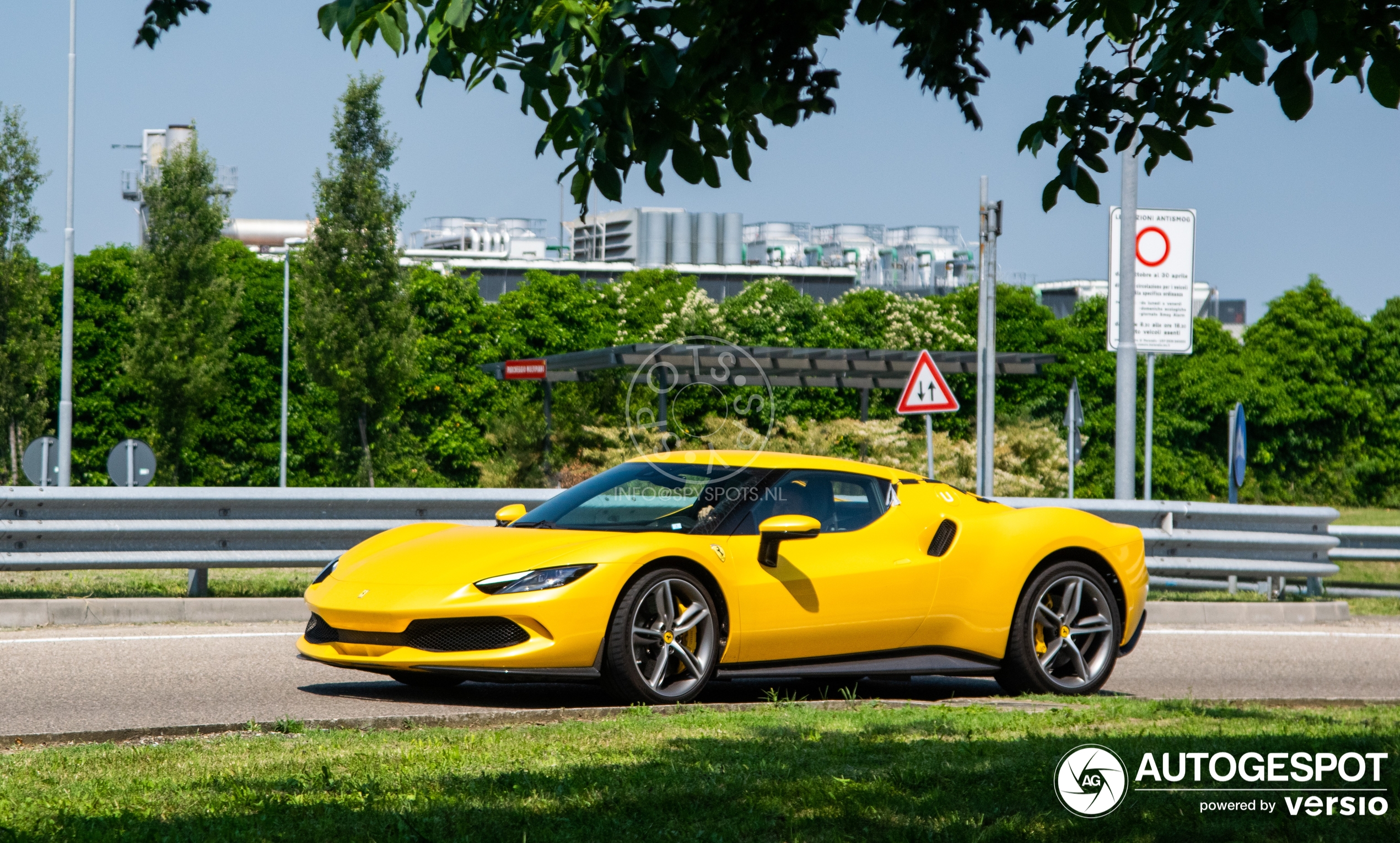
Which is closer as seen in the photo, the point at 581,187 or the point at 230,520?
the point at 581,187

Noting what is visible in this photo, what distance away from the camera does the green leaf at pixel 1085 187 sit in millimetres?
5383

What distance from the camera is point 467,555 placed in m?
7.02

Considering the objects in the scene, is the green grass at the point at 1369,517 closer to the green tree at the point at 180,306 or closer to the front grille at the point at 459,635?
the green tree at the point at 180,306

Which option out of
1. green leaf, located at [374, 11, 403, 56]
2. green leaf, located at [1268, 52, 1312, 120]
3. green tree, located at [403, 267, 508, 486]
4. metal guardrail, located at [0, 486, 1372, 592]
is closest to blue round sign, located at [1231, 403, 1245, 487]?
metal guardrail, located at [0, 486, 1372, 592]

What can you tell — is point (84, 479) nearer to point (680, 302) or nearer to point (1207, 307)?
point (680, 302)

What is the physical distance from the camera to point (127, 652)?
340 inches

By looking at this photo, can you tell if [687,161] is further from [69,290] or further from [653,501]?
[69,290]

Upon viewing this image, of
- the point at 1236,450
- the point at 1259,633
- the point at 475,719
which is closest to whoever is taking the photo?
the point at 475,719

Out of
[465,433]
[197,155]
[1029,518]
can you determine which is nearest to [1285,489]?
[465,433]

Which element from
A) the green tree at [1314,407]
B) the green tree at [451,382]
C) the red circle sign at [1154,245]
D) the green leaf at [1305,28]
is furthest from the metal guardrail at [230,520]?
the green tree at [1314,407]

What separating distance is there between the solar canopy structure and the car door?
53.4 ft

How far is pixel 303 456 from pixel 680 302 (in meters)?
12.4

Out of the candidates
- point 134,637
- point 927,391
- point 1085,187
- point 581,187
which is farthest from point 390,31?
point 927,391

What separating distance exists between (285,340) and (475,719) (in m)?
31.7
